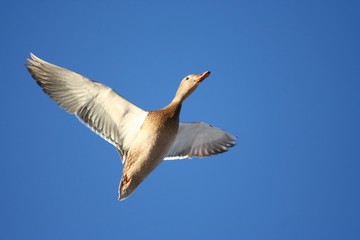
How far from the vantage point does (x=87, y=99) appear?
8648 millimetres

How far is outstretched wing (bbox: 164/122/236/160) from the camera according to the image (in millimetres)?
9703

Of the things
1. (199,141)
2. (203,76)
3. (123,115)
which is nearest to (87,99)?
(123,115)

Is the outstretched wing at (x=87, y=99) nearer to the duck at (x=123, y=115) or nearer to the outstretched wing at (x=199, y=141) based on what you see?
the duck at (x=123, y=115)

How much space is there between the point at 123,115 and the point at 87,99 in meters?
0.67

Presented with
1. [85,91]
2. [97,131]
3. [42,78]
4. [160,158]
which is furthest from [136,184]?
[42,78]

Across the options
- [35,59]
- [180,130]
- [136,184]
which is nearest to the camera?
[136,184]

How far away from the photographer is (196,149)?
995cm

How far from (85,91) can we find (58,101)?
1.57 ft

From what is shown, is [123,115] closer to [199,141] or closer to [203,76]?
[203,76]

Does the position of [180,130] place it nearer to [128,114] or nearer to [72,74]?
[128,114]

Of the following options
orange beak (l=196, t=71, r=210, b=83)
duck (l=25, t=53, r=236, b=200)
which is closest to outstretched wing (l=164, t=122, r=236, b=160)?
duck (l=25, t=53, r=236, b=200)

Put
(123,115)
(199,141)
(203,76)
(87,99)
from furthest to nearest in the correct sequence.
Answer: (199,141)
(123,115)
(87,99)
(203,76)

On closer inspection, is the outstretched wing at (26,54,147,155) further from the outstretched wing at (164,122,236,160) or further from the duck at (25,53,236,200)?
the outstretched wing at (164,122,236,160)

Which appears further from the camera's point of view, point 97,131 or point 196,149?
point 196,149
